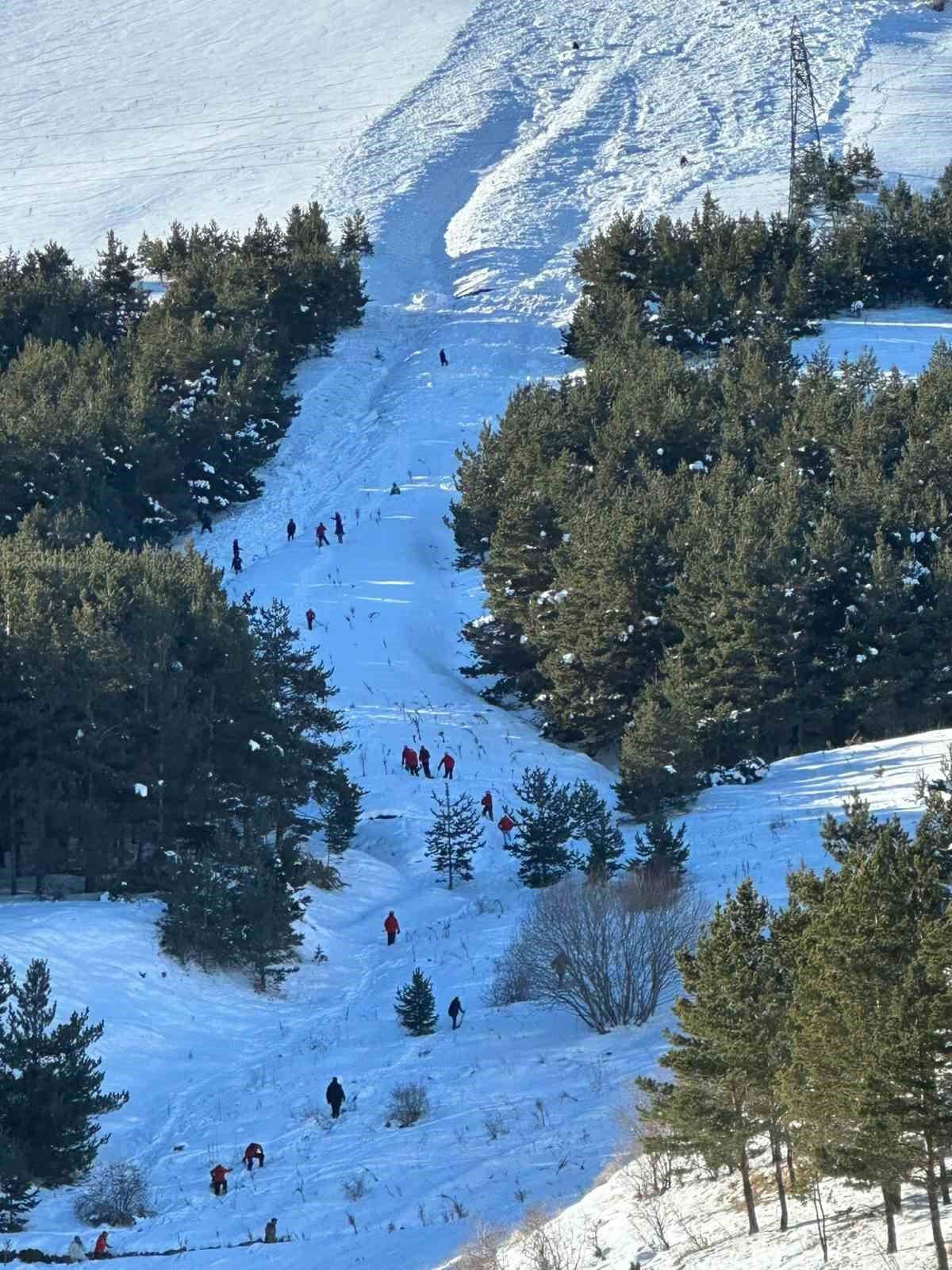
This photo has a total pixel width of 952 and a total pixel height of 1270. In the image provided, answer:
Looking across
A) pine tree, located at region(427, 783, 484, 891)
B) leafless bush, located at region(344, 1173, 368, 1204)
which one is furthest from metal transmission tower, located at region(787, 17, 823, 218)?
leafless bush, located at region(344, 1173, 368, 1204)

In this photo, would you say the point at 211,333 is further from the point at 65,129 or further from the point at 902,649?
the point at 65,129

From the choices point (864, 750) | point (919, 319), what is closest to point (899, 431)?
point (864, 750)

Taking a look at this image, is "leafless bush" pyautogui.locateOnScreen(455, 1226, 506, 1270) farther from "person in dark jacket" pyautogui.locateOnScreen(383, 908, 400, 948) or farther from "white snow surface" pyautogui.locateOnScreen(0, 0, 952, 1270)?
"person in dark jacket" pyautogui.locateOnScreen(383, 908, 400, 948)

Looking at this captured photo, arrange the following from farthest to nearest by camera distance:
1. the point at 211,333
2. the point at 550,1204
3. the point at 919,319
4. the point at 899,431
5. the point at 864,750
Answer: the point at 919,319 < the point at 211,333 < the point at 899,431 < the point at 864,750 < the point at 550,1204

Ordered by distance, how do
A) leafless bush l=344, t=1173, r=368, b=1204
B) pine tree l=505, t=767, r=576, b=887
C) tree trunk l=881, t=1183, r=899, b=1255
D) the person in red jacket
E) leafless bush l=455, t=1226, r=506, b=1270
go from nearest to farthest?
tree trunk l=881, t=1183, r=899, b=1255
leafless bush l=455, t=1226, r=506, b=1270
leafless bush l=344, t=1173, r=368, b=1204
the person in red jacket
pine tree l=505, t=767, r=576, b=887

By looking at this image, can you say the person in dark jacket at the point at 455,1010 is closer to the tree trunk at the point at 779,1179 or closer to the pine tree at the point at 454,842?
the pine tree at the point at 454,842

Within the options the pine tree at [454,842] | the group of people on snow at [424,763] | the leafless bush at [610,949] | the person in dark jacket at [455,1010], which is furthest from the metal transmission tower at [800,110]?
the person in dark jacket at [455,1010]

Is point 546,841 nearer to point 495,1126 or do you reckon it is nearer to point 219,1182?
point 495,1126
